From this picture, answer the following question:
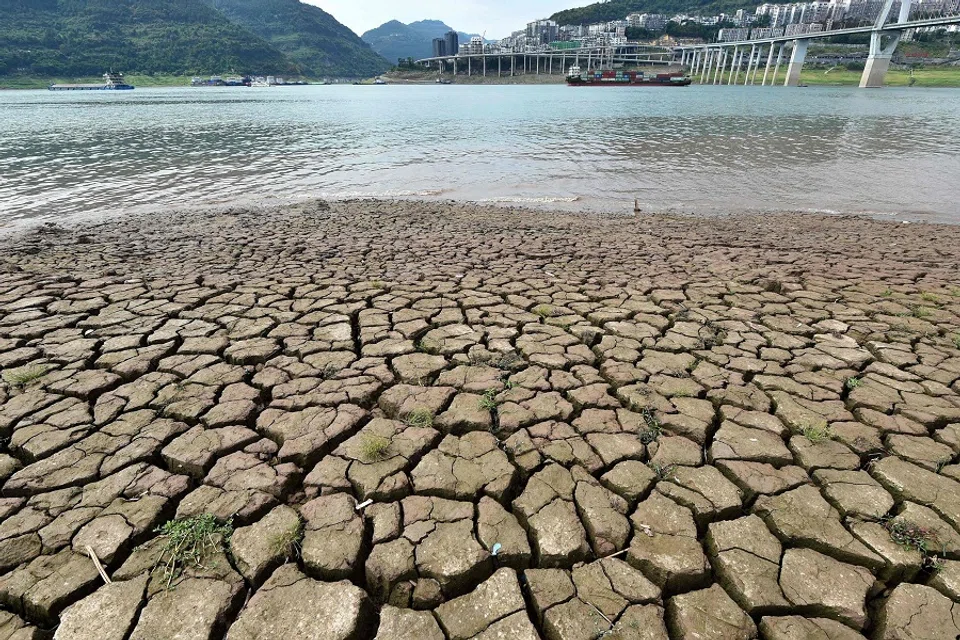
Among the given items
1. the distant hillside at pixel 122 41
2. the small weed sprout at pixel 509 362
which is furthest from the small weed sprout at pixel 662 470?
the distant hillside at pixel 122 41

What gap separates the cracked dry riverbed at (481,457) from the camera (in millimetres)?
1809

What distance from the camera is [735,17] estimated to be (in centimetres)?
14950

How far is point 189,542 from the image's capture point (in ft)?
6.68

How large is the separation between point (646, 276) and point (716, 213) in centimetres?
593

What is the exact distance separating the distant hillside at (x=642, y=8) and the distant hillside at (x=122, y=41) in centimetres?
11733

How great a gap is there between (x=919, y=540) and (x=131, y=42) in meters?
158

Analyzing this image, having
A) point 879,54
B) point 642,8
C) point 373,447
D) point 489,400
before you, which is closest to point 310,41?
point 642,8

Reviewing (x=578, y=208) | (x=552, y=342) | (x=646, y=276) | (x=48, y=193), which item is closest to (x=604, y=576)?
(x=552, y=342)

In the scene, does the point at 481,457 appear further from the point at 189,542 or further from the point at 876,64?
the point at 876,64

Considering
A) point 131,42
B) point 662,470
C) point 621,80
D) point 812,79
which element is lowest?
point 662,470

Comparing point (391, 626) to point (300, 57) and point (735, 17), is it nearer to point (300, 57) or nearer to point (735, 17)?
point (300, 57)

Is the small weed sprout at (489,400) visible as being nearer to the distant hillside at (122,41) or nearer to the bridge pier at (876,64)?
the bridge pier at (876,64)

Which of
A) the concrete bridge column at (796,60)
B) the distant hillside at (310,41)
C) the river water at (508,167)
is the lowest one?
the river water at (508,167)

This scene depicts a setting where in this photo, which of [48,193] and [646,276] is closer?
[646,276]
